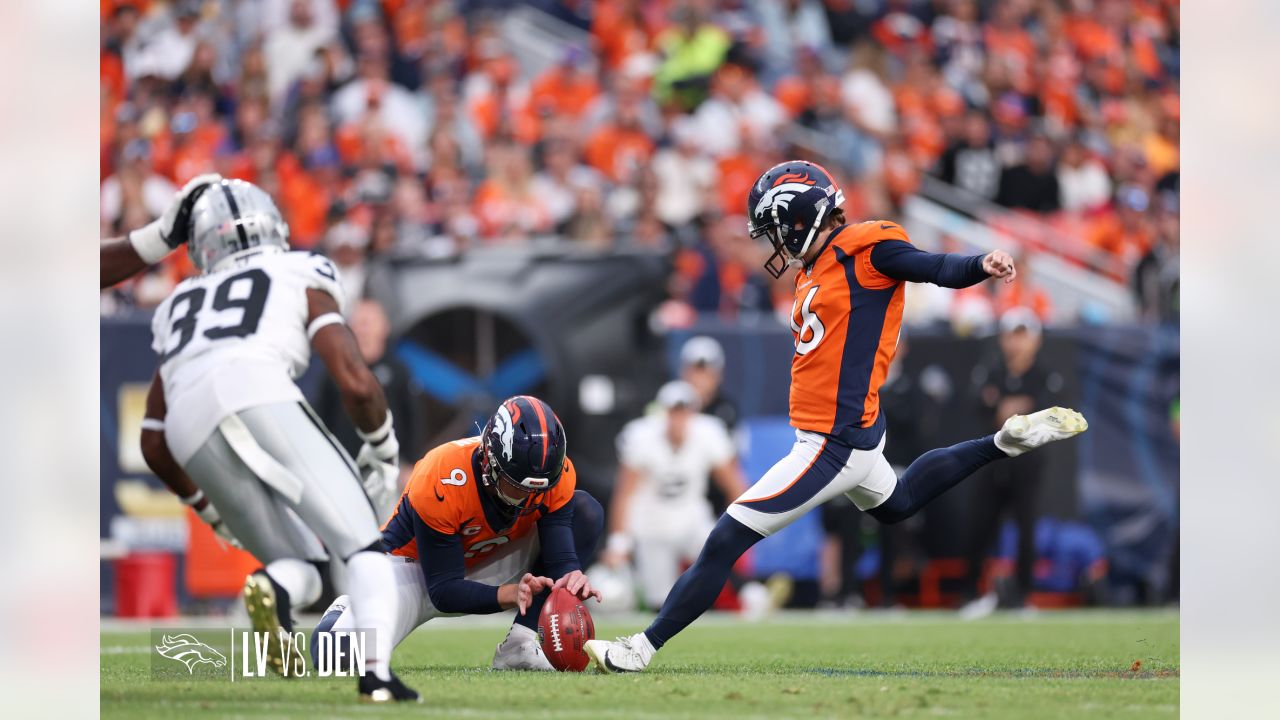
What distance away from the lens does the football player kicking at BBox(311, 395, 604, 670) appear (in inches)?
228

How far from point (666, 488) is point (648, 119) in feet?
15.5

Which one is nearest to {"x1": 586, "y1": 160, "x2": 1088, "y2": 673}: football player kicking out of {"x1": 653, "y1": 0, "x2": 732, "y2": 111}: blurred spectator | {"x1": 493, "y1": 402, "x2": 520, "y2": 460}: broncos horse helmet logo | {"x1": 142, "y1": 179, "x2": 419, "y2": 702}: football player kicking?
{"x1": 493, "y1": 402, "x2": 520, "y2": 460}: broncos horse helmet logo

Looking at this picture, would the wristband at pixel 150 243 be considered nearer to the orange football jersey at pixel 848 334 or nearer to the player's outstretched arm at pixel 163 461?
the player's outstretched arm at pixel 163 461

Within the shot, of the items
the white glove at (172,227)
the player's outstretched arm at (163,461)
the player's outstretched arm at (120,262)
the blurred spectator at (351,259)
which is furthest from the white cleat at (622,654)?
the blurred spectator at (351,259)

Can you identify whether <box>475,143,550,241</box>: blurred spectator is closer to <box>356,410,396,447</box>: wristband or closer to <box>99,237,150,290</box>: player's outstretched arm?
<box>99,237,150,290</box>: player's outstretched arm

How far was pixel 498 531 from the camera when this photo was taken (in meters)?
6.18

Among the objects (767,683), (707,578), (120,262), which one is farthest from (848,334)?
(120,262)

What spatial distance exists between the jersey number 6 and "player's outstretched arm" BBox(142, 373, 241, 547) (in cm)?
225

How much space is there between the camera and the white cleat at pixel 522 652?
6.24 meters

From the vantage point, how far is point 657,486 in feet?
35.2

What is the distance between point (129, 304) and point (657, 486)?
412 centimetres

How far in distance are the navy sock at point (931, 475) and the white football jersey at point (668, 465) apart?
427cm
